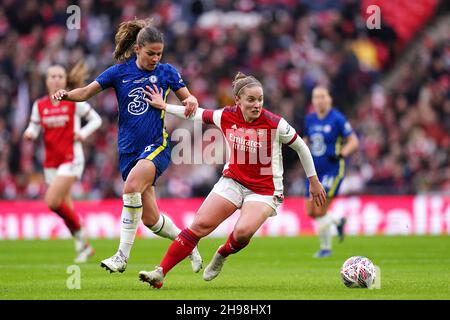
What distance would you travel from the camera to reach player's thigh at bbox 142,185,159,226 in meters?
10.4

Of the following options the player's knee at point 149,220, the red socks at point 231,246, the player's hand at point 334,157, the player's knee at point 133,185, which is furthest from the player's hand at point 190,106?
the player's hand at point 334,157

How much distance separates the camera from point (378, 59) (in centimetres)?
2645

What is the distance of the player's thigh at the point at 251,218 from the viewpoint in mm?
9367

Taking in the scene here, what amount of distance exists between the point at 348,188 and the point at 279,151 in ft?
42.8

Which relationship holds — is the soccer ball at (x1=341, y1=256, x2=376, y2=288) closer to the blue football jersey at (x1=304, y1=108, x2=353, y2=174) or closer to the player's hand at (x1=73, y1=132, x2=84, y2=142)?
the player's hand at (x1=73, y1=132, x2=84, y2=142)

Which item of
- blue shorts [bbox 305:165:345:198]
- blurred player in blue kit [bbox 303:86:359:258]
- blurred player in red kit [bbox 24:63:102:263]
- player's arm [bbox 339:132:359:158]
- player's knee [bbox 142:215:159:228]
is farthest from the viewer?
blue shorts [bbox 305:165:345:198]

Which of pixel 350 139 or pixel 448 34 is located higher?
pixel 448 34

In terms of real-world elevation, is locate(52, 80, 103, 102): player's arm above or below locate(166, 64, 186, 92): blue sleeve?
below

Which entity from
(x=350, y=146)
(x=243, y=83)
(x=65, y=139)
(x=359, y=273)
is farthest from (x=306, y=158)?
(x=350, y=146)

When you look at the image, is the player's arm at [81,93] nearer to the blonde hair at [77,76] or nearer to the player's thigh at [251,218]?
the player's thigh at [251,218]

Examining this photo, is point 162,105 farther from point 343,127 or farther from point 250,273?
point 343,127

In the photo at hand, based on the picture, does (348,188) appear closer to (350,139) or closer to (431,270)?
(350,139)

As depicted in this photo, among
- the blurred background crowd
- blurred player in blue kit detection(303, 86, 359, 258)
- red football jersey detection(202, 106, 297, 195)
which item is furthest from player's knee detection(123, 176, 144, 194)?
the blurred background crowd
